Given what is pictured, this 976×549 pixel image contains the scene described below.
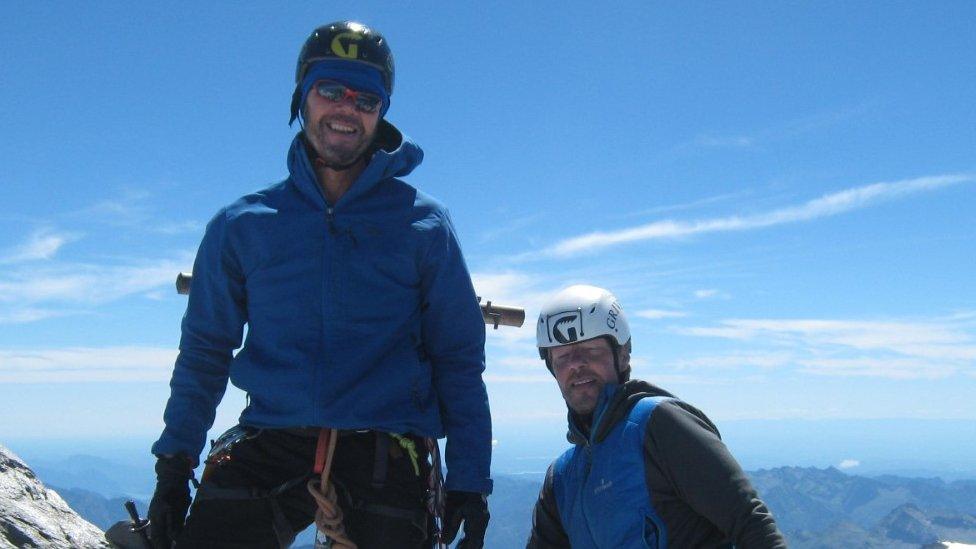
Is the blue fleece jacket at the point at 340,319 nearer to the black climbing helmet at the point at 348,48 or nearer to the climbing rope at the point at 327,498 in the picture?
the climbing rope at the point at 327,498

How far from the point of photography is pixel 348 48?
18.6 ft

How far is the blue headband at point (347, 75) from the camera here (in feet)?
18.4

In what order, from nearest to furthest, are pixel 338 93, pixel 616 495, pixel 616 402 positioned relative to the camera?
pixel 338 93 → pixel 616 495 → pixel 616 402

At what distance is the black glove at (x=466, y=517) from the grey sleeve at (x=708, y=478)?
1.36 metres

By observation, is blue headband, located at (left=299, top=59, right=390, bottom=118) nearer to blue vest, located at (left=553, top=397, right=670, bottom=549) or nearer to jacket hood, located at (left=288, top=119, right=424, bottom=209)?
jacket hood, located at (left=288, top=119, right=424, bottom=209)

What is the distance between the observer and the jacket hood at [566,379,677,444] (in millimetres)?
6188

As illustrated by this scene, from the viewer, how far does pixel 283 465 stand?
5223 millimetres

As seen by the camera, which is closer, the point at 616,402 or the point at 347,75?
the point at 347,75

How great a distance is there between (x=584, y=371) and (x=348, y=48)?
3452 millimetres

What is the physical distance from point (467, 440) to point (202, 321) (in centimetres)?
218

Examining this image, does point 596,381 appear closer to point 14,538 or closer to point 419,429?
point 419,429

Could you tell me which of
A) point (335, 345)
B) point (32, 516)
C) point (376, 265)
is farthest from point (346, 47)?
point (32, 516)

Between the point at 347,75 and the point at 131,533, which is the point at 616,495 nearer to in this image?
the point at 131,533

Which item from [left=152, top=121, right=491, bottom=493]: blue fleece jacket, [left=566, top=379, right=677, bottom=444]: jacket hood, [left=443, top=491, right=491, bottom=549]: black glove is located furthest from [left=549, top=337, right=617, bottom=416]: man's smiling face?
[left=443, top=491, right=491, bottom=549]: black glove
